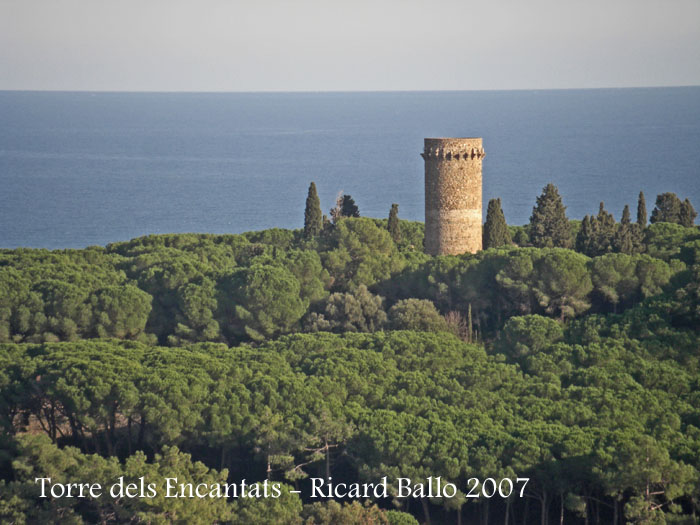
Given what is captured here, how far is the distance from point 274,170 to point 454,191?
75.9 metres

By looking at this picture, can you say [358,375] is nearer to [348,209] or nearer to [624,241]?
[624,241]

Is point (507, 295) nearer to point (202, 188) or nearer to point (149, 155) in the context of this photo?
point (202, 188)

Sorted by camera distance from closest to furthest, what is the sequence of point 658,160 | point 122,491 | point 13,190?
point 122,491 → point 13,190 → point 658,160

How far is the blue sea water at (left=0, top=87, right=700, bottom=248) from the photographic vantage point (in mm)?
77625

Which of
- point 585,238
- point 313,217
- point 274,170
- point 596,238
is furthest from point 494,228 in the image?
point 274,170

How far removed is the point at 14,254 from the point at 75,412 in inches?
615

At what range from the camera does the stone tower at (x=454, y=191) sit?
34.0 m

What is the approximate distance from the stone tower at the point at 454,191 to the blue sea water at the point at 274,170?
35932 millimetres

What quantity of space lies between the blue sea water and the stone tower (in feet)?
118

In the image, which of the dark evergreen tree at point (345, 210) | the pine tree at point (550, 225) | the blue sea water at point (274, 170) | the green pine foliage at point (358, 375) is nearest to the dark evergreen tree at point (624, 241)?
the green pine foliage at point (358, 375)

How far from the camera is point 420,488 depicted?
2033 centimetres

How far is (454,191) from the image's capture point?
33.9 meters

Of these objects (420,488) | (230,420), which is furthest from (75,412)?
(420,488)

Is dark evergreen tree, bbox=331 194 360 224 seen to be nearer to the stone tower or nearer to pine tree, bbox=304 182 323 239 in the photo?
Answer: pine tree, bbox=304 182 323 239
